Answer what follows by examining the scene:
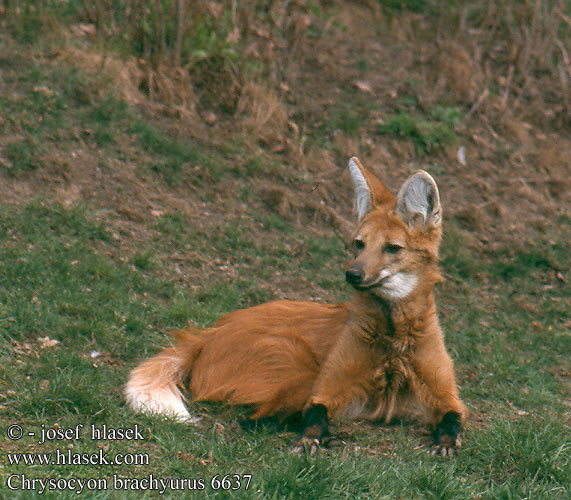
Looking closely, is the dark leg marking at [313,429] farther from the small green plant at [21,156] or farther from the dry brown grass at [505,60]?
the dry brown grass at [505,60]

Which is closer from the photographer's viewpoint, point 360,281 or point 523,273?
point 360,281

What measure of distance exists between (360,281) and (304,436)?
2.45 feet

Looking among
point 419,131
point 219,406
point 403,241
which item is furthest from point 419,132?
point 219,406

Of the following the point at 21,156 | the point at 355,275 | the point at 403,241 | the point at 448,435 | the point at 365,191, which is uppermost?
the point at 365,191

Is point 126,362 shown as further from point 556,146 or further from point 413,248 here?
point 556,146

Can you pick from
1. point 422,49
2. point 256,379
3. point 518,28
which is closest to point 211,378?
point 256,379

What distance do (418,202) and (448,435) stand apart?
111 centimetres

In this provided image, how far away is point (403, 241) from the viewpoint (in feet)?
11.9

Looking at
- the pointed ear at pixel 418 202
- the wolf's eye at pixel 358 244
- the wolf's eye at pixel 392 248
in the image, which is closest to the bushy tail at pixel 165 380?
the wolf's eye at pixel 358 244

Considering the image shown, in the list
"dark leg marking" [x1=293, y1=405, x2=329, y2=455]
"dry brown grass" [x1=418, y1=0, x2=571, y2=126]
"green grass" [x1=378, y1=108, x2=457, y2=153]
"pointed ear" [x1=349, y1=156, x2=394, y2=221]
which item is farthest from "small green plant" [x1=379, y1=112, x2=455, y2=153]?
"dark leg marking" [x1=293, y1=405, x2=329, y2=455]

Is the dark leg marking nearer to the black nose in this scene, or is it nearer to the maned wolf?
the maned wolf

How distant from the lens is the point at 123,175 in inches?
241

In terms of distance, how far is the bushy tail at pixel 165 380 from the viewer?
143 inches

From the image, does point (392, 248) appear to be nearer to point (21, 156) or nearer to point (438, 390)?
point (438, 390)
